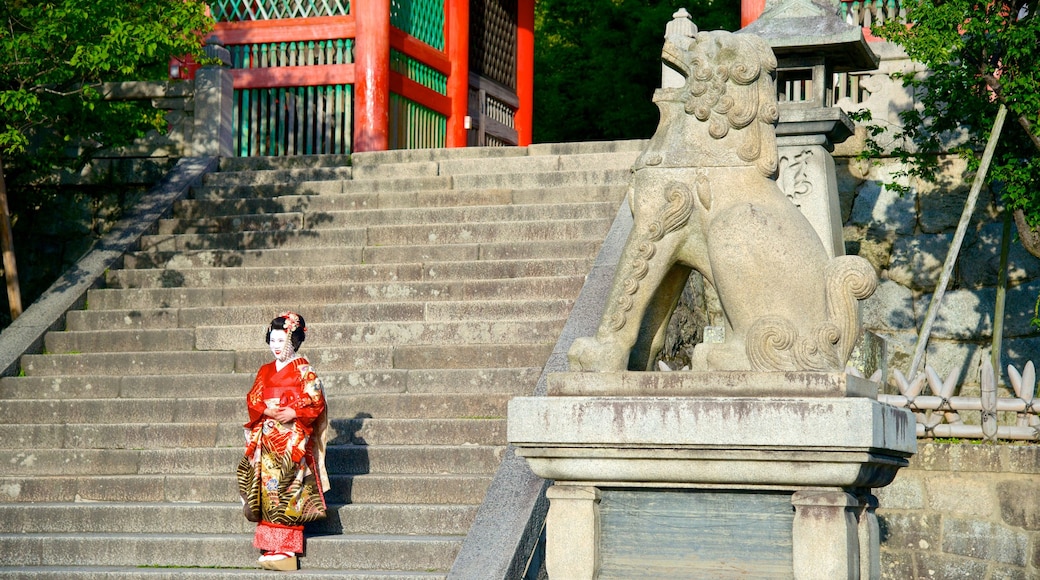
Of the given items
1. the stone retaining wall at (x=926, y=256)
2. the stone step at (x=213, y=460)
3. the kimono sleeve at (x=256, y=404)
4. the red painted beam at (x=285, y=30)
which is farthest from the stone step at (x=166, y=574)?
the red painted beam at (x=285, y=30)

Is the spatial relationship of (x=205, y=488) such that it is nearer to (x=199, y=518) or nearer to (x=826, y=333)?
(x=199, y=518)

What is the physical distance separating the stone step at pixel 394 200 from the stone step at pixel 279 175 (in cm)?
34

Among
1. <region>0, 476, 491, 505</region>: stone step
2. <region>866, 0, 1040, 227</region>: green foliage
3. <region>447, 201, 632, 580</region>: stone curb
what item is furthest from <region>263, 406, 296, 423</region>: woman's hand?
<region>866, 0, 1040, 227</region>: green foliage

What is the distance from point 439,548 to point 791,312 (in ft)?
9.05

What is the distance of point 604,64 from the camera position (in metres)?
19.7

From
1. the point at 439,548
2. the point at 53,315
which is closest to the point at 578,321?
the point at 439,548

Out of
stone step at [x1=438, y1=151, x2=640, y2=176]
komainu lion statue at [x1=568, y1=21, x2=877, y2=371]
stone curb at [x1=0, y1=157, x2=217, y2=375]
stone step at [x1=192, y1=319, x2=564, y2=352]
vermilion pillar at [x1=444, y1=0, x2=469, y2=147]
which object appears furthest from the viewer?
vermilion pillar at [x1=444, y1=0, x2=469, y2=147]

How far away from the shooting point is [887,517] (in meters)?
8.84

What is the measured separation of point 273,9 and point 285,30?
1.29 ft

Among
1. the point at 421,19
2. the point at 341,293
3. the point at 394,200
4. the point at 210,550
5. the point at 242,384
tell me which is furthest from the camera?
the point at 421,19

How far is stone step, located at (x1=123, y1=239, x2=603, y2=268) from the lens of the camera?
32.3 ft

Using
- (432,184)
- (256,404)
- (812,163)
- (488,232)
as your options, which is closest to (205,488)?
(256,404)

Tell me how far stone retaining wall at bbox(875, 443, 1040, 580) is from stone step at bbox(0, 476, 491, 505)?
3053 millimetres

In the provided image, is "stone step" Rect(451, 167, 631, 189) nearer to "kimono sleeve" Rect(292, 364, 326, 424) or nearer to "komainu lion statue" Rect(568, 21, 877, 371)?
"kimono sleeve" Rect(292, 364, 326, 424)
